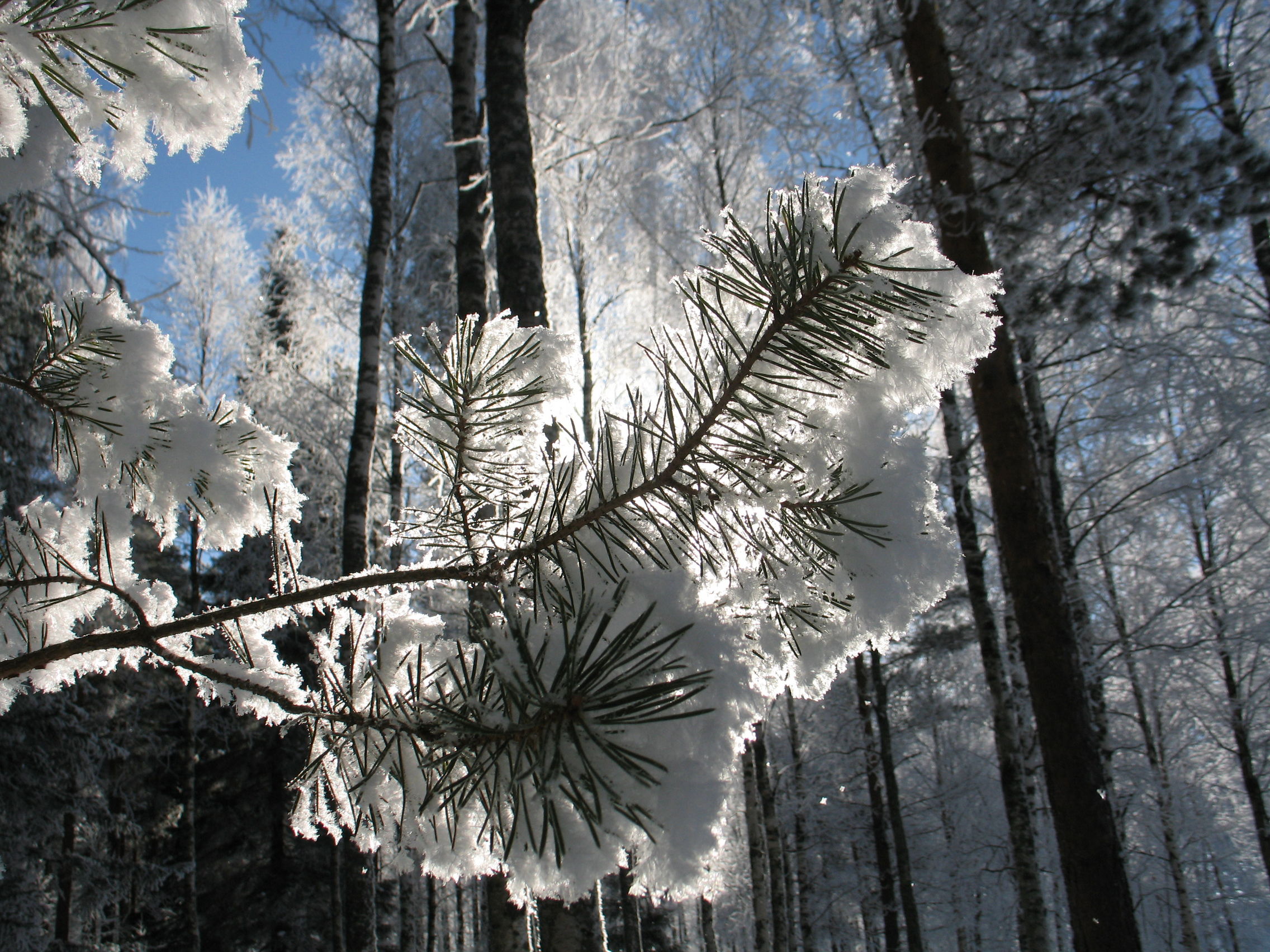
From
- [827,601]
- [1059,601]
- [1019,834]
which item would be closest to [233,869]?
[1019,834]

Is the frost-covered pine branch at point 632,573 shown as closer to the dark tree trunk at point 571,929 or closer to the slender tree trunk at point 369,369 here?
the dark tree trunk at point 571,929

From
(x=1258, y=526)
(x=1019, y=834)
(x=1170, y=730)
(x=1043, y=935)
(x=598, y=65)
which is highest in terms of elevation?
(x=598, y=65)

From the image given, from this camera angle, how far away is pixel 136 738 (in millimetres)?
9016

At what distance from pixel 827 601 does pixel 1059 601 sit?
290 cm

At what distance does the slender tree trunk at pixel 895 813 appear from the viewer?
1085 cm

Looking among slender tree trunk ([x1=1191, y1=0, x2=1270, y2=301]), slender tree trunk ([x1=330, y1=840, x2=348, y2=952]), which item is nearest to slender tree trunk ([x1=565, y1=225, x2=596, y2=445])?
slender tree trunk ([x1=1191, y1=0, x2=1270, y2=301])

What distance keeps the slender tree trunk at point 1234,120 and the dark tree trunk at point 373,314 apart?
20.8ft

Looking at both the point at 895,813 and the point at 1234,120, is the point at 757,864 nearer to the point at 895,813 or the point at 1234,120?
the point at 895,813

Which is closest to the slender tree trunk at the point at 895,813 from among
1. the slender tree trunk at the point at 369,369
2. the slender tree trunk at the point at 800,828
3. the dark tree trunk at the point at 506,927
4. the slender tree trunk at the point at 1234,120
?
the slender tree trunk at the point at 800,828

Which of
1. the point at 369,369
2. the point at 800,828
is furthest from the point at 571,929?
the point at 800,828

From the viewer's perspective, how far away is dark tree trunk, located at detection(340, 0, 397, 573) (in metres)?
5.95

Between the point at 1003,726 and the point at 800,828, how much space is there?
8.94 m

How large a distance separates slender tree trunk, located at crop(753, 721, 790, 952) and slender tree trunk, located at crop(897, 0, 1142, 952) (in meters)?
5.15

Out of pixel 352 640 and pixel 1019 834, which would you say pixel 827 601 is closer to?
pixel 352 640
